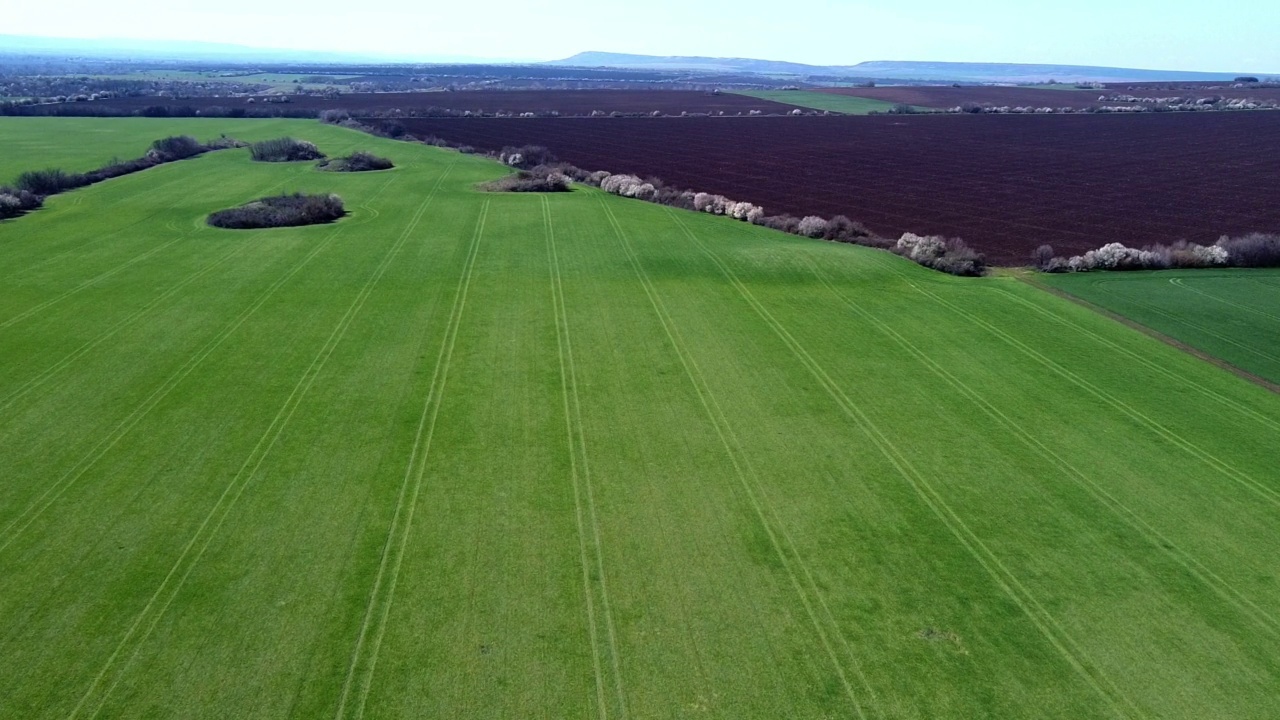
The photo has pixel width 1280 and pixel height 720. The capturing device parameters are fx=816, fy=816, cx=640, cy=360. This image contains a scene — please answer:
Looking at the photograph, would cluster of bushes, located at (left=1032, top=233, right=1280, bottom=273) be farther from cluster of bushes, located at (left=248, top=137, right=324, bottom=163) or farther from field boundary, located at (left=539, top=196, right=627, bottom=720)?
cluster of bushes, located at (left=248, top=137, right=324, bottom=163)

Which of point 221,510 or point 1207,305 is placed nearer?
point 221,510

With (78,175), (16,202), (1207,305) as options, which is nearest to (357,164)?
(78,175)

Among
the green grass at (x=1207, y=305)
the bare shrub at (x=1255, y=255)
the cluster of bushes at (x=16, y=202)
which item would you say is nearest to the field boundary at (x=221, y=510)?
the green grass at (x=1207, y=305)

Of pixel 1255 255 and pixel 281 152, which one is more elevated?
pixel 281 152

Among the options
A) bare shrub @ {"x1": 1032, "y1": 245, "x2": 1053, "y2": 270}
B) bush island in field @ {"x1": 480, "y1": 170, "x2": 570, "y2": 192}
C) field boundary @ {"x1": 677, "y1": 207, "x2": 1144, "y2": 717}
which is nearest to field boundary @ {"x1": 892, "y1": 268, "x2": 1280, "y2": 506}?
field boundary @ {"x1": 677, "y1": 207, "x2": 1144, "y2": 717}

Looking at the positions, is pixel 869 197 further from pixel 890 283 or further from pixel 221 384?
pixel 221 384

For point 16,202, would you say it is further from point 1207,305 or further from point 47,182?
point 1207,305

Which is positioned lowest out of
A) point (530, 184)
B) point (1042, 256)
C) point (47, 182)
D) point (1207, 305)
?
point (1207, 305)

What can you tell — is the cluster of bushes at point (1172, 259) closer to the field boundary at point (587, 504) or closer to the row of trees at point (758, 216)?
the row of trees at point (758, 216)

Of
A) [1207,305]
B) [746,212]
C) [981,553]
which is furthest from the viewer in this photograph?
[746,212]

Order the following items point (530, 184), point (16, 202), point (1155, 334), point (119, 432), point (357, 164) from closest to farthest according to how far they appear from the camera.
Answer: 1. point (119, 432)
2. point (1155, 334)
3. point (16, 202)
4. point (530, 184)
5. point (357, 164)
